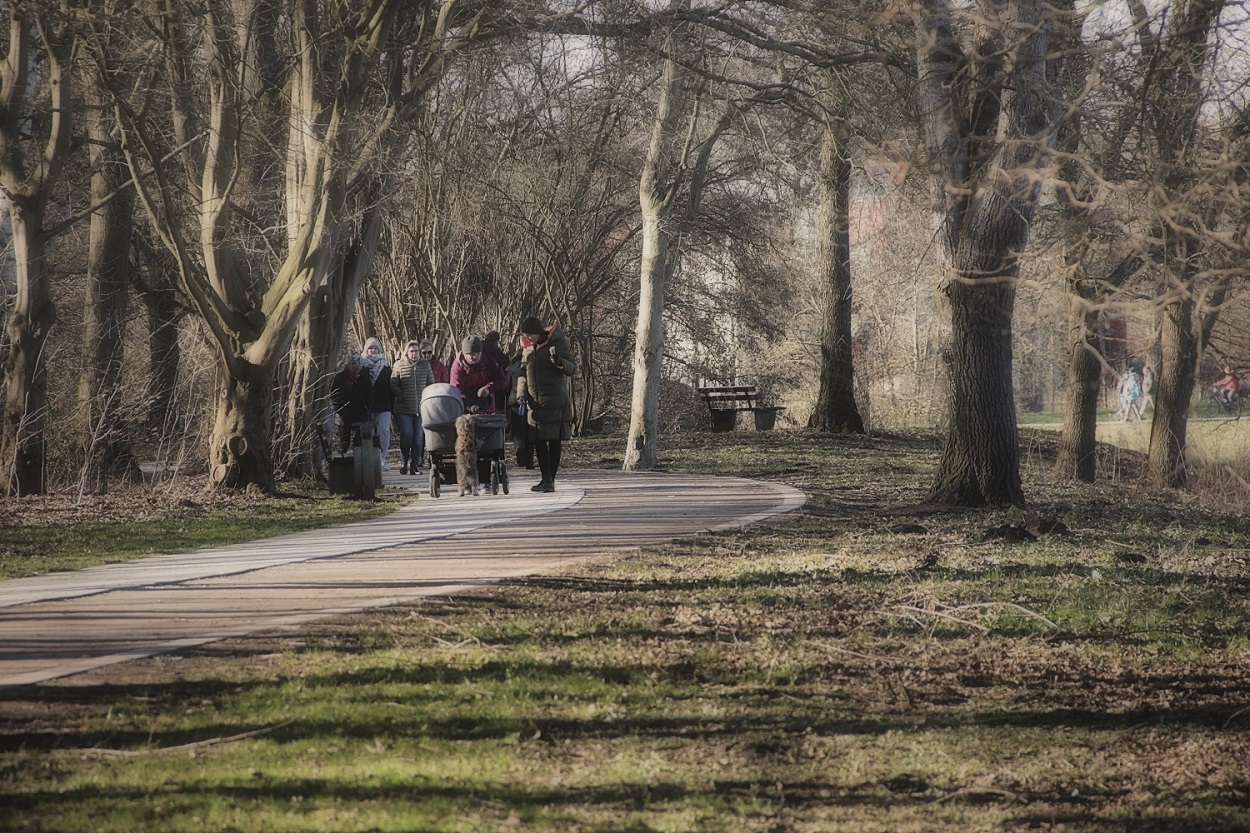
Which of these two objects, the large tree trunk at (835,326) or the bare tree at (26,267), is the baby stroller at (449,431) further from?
the large tree trunk at (835,326)

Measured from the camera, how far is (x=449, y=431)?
1638 cm

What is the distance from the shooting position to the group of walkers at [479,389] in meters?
15.9

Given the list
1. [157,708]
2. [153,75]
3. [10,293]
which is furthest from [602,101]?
[157,708]

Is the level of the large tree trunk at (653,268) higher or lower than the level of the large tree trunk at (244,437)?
higher

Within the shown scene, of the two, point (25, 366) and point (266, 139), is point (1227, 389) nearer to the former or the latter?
point (266, 139)

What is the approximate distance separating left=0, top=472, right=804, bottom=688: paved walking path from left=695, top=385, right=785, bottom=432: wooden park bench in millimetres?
13185

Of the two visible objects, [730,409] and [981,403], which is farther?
[730,409]

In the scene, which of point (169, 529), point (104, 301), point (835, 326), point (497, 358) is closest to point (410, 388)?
point (497, 358)

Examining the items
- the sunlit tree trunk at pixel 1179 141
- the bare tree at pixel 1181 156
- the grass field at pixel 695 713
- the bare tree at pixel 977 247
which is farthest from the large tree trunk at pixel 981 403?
the grass field at pixel 695 713

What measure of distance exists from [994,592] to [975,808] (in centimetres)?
416

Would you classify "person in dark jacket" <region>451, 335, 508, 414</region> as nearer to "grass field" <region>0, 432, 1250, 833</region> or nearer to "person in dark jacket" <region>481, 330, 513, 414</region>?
"person in dark jacket" <region>481, 330, 513, 414</region>

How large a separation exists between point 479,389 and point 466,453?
43.2 inches

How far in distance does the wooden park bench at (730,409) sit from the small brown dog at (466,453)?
13746 mm

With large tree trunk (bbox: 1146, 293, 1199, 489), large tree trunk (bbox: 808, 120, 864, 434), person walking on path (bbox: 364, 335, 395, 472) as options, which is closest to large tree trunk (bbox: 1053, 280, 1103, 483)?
large tree trunk (bbox: 1146, 293, 1199, 489)
